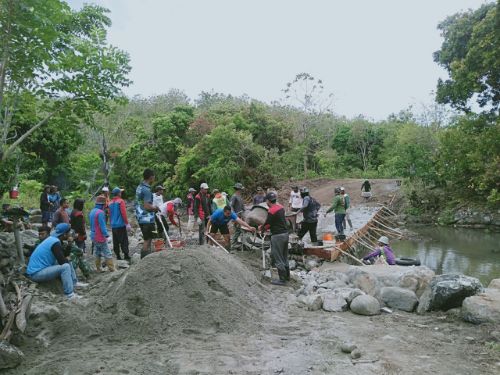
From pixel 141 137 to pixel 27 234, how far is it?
19.3m

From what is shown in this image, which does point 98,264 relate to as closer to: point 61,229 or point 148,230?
point 148,230

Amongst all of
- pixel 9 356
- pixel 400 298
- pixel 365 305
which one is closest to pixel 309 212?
pixel 400 298

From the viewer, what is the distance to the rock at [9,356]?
4.48 m

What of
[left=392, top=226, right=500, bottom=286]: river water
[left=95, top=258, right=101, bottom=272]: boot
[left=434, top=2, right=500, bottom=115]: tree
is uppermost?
[left=434, top=2, right=500, bottom=115]: tree

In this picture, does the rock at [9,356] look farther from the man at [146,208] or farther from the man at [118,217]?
the man at [118,217]

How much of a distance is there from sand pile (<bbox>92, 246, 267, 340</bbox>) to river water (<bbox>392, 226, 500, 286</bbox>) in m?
8.56

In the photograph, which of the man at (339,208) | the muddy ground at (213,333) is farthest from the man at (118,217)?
the man at (339,208)

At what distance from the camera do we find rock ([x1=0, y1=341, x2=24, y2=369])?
14.7 feet

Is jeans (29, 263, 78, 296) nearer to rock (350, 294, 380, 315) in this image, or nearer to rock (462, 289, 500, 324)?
rock (350, 294, 380, 315)

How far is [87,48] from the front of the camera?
5277 mm

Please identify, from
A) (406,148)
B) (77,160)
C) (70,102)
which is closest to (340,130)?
(406,148)

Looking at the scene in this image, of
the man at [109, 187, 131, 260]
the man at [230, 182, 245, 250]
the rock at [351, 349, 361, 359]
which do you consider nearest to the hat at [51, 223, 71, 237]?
the man at [109, 187, 131, 260]

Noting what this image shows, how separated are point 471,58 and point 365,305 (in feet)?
52.4

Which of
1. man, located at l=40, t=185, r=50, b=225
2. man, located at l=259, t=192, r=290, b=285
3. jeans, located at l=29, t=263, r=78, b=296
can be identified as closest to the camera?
jeans, located at l=29, t=263, r=78, b=296
